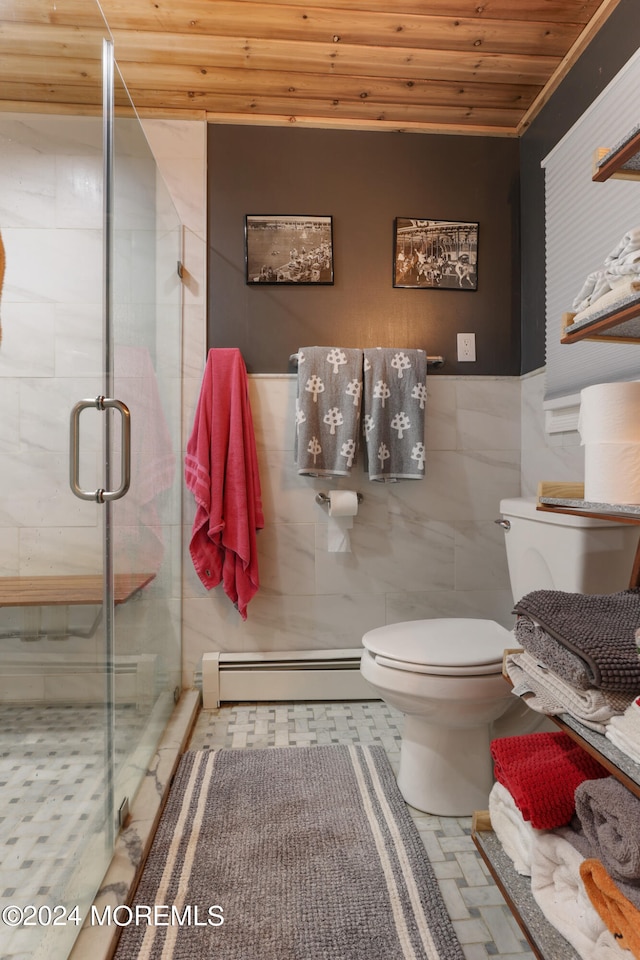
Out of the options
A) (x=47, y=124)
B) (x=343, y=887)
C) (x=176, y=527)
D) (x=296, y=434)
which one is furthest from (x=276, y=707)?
(x=47, y=124)

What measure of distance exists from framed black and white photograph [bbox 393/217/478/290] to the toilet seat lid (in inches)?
52.0

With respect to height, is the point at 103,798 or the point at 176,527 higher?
the point at 176,527

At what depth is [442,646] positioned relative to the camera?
1.45 m

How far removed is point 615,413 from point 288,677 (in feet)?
5.23

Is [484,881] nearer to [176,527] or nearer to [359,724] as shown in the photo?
[359,724]

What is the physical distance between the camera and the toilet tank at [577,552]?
4.41 feet

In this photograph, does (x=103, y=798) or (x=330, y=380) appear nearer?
(x=103, y=798)

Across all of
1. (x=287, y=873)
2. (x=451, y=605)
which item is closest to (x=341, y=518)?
(x=451, y=605)

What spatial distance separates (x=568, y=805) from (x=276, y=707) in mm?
1286

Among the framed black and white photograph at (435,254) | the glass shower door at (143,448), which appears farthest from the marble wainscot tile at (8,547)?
the framed black and white photograph at (435,254)

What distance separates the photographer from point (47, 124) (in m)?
0.93

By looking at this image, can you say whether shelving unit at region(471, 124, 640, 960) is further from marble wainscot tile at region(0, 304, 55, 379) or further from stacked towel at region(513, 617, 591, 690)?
marble wainscot tile at region(0, 304, 55, 379)

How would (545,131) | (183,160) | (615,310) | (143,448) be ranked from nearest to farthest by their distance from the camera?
(615,310) → (143,448) → (545,131) → (183,160)

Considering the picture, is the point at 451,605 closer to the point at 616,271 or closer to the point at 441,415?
the point at 441,415
